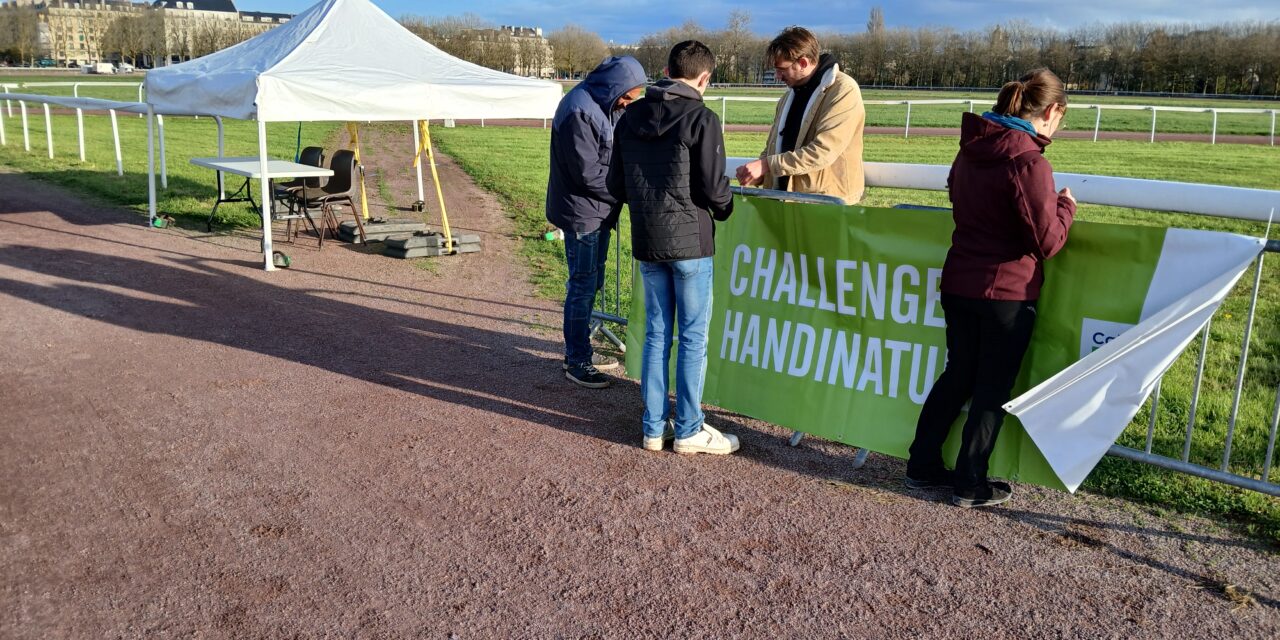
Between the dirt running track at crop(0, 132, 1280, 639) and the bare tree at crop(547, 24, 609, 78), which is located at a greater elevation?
the bare tree at crop(547, 24, 609, 78)

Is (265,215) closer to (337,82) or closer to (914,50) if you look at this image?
(337,82)

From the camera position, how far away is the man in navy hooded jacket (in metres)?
5.88

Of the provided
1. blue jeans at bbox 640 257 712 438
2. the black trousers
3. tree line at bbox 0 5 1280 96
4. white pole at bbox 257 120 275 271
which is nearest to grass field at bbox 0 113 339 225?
white pole at bbox 257 120 275 271

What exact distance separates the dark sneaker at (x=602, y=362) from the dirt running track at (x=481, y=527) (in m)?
0.31

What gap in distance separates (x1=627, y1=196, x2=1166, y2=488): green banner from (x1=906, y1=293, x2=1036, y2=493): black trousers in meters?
0.16

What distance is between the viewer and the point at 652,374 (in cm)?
494

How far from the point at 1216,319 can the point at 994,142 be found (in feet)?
18.0

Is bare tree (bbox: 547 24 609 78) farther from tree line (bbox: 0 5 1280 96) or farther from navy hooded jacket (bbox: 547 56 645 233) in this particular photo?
navy hooded jacket (bbox: 547 56 645 233)

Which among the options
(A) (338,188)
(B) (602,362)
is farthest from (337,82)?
(B) (602,362)

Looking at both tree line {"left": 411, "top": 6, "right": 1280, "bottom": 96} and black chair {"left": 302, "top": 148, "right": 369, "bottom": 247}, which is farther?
tree line {"left": 411, "top": 6, "right": 1280, "bottom": 96}

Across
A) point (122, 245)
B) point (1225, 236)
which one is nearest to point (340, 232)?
point (122, 245)

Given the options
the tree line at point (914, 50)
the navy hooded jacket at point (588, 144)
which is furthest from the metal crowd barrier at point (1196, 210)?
→ the tree line at point (914, 50)

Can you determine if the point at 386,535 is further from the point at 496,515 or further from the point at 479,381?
the point at 479,381

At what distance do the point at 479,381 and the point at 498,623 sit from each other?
9.59ft
